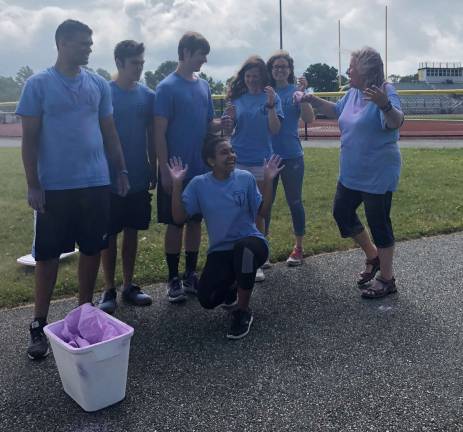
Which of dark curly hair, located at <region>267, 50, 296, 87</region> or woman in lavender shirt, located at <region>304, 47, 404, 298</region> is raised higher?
dark curly hair, located at <region>267, 50, 296, 87</region>

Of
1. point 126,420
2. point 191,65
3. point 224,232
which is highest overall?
point 191,65

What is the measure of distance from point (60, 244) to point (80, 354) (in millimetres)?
915

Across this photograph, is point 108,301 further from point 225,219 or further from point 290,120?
point 290,120

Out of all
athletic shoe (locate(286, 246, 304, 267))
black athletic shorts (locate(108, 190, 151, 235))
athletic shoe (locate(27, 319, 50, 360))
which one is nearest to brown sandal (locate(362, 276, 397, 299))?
athletic shoe (locate(286, 246, 304, 267))

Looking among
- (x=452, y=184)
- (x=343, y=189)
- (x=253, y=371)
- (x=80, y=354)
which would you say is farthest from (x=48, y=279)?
(x=452, y=184)

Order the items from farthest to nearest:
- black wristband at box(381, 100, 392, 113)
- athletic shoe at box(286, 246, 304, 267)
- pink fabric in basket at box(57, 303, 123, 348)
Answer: athletic shoe at box(286, 246, 304, 267)
black wristband at box(381, 100, 392, 113)
pink fabric in basket at box(57, 303, 123, 348)

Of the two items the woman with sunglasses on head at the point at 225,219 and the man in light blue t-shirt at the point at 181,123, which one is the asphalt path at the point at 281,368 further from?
the man in light blue t-shirt at the point at 181,123

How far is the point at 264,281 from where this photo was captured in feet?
14.6

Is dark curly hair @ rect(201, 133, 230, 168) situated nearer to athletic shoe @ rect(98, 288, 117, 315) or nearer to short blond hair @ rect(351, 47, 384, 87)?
short blond hair @ rect(351, 47, 384, 87)

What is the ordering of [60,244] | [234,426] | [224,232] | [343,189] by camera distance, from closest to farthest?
[234,426] → [60,244] → [224,232] → [343,189]

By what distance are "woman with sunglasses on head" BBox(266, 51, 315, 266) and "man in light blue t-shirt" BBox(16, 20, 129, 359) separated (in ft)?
5.61

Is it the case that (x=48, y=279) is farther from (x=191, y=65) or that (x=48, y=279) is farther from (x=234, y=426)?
(x=191, y=65)

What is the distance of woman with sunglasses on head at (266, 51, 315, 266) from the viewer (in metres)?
4.59

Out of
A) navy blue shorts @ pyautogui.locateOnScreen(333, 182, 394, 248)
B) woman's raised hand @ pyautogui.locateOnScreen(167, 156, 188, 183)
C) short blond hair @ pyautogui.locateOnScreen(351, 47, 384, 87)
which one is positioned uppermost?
short blond hair @ pyautogui.locateOnScreen(351, 47, 384, 87)
